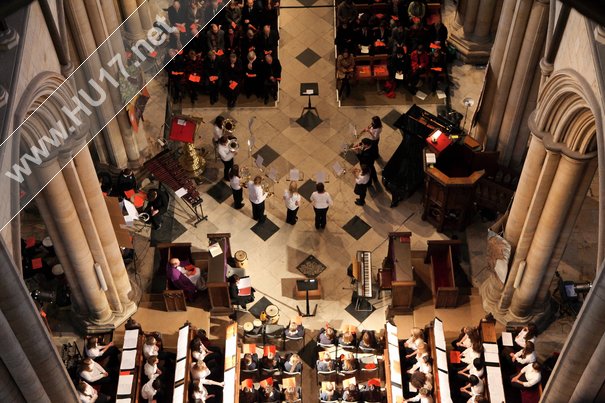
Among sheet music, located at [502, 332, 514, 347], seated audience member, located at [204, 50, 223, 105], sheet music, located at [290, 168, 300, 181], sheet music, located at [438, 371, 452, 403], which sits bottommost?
sheet music, located at [438, 371, 452, 403]

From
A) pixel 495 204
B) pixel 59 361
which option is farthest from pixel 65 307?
pixel 495 204

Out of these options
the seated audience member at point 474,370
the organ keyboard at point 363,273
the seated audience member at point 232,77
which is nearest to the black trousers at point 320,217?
the organ keyboard at point 363,273

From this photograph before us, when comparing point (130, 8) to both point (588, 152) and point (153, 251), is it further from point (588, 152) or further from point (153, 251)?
point (588, 152)

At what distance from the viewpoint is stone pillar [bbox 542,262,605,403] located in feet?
42.2

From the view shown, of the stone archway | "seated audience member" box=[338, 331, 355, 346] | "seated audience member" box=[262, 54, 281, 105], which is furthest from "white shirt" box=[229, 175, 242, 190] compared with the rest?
the stone archway

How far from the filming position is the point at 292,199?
2020cm

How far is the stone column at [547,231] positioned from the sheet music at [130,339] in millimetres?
7717

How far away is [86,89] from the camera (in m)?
14.4

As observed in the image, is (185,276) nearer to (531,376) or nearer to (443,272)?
(443,272)

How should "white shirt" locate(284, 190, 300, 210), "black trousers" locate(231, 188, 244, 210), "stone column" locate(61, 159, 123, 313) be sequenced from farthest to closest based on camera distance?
"black trousers" locate(231, 188, 244, 210), "white shirt" locate(284, 190, 300, 210), "stone column" locate(61, 159, 123, 313)

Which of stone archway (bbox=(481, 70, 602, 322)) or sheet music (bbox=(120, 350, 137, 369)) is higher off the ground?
stone archway (bbox=(481, 70, 602, 322))

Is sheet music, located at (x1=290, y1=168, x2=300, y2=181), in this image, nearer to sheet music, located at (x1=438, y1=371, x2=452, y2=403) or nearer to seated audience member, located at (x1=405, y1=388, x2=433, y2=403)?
sheet music, located at (x1=438, y1=371, x2=452, y2=403)

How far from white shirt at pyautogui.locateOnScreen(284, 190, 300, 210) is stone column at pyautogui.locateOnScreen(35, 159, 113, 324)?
451 cm

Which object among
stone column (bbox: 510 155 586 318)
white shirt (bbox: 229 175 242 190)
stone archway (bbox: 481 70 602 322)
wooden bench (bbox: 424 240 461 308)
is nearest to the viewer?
stone archway (bbox: 481 70 602 322)
